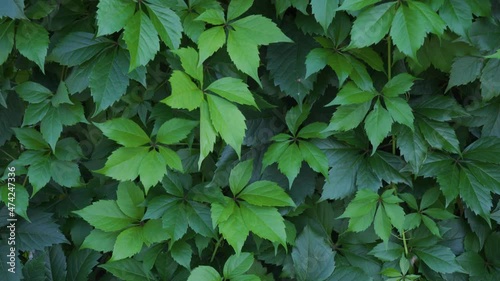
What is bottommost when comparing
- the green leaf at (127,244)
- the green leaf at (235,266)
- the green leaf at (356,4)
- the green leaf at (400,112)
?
the green leaf at (235,266)

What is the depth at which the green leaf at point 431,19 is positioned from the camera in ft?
3.47

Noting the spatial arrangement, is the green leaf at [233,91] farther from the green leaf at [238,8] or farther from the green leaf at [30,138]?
the green leaf at [30,138]

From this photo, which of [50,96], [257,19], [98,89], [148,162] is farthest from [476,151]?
[50,96]

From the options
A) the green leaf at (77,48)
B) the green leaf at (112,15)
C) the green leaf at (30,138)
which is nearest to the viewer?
the green leaf at (112,15)

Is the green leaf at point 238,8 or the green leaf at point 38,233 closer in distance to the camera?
the green leaf at point 238,8

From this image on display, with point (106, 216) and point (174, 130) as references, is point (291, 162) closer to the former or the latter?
point (174, 130)

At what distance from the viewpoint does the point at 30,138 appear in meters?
1.34

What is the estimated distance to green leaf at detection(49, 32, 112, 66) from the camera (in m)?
1.22

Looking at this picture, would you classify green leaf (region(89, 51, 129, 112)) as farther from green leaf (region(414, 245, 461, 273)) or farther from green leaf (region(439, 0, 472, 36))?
green leaf (region(414, 245, 461, 273))

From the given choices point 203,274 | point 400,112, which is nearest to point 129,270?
point 203,274

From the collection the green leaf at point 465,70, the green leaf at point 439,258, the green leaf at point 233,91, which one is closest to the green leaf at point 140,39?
the green leaf at point 233,91

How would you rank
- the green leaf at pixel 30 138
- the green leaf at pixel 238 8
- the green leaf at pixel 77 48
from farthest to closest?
the green leaf at pixel 30 138 → the green leaf at pixel 77 48 → the green leaf at pixel 238 8

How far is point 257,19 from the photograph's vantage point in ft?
3.56

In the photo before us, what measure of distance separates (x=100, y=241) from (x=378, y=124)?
0.77 metres
